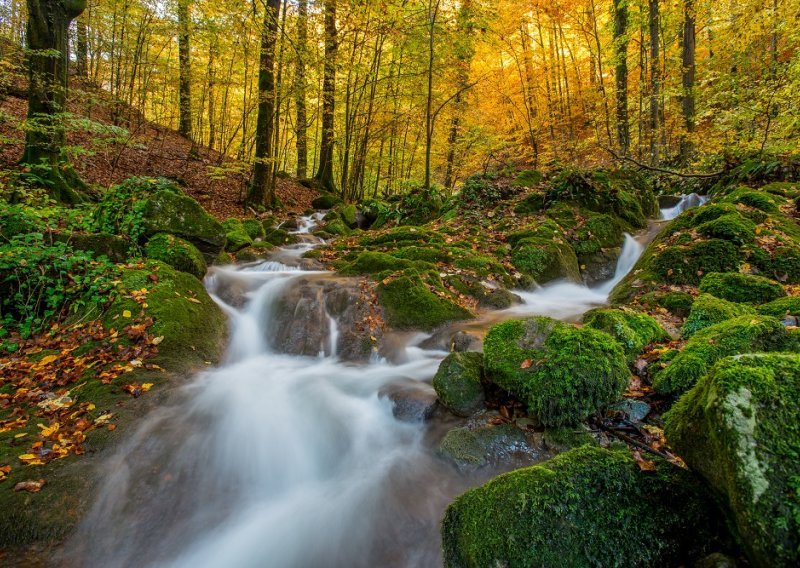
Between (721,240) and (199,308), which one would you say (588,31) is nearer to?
(721,240)

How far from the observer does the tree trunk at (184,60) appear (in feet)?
36.0

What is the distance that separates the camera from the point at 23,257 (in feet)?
15.8

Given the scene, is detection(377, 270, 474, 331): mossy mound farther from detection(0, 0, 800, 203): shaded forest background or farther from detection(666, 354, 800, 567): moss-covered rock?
detection(0, 0, 800, 203): shaded forest background

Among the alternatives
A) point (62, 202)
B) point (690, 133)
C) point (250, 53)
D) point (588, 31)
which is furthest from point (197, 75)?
point (690, 133)

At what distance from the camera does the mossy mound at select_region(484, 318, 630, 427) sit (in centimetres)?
309

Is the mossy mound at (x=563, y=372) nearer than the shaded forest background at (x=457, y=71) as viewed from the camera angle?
Yes

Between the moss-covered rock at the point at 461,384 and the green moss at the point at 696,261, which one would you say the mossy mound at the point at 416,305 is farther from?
the green moss at the point at 696,261

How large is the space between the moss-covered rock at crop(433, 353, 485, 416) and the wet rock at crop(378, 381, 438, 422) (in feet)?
0.72

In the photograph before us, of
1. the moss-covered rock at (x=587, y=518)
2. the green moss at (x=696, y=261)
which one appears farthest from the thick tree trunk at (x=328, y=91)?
the moss-covered rock at (x=587, y=518)

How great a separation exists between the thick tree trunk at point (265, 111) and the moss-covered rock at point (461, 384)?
989 centimetres

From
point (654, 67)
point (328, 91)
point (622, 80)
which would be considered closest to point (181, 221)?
point (328, 91)

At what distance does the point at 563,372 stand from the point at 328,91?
13797 mm

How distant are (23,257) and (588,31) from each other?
Answer: 56.7 ft

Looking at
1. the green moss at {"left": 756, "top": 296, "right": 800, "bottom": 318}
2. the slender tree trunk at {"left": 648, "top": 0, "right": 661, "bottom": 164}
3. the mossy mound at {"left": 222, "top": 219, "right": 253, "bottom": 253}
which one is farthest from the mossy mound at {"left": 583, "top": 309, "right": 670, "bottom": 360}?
Answer: the slender tree trunk at {"left": 648, "top": 0, "right": 661, "bottom": 164}
